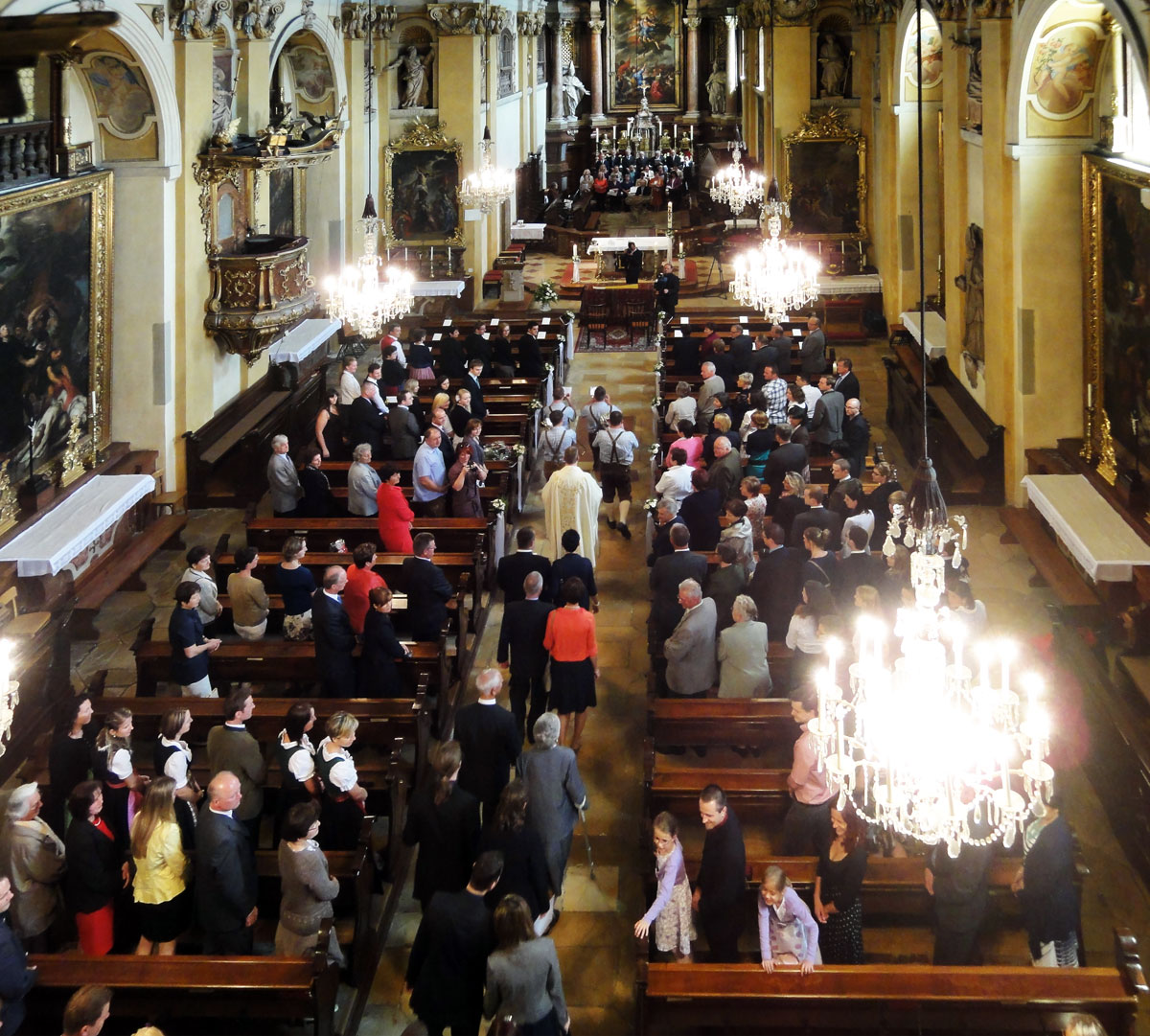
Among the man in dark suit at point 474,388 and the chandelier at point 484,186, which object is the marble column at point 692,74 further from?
the man in dark suit at point 474,388

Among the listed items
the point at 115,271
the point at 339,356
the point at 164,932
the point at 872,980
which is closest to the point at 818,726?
the point at 872,980

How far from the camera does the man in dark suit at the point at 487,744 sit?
7598 millimetres

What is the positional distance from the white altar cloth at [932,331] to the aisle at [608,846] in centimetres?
546

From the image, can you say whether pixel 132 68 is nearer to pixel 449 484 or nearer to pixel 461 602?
pixel 449 484

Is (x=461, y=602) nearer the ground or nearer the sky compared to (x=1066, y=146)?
nearer the ground

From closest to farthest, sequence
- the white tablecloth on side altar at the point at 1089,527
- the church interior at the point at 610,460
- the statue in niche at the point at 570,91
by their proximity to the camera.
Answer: the church interior at the point at 610,460 < the white tablecloth on side altar at the point at 1089,527 < the statue in niche at the point at 570,91

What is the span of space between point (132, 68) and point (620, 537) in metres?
6.64

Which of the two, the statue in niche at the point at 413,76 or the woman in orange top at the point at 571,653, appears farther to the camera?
the statue in niche at the point at 413,76

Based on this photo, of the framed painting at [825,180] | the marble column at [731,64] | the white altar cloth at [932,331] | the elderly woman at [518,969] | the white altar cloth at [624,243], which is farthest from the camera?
the marble column at [731,64]

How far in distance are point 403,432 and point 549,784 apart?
6.85 metres

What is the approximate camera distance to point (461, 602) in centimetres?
1000

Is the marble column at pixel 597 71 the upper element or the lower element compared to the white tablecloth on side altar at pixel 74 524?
upper

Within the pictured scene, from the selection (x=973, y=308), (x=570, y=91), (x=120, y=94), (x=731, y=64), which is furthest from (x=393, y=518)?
(x=731, y=64)

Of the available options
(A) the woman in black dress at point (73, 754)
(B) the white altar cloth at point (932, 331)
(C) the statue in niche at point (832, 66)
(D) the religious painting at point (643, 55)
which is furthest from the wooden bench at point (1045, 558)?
(D) the religious painting at point (643, 55)
